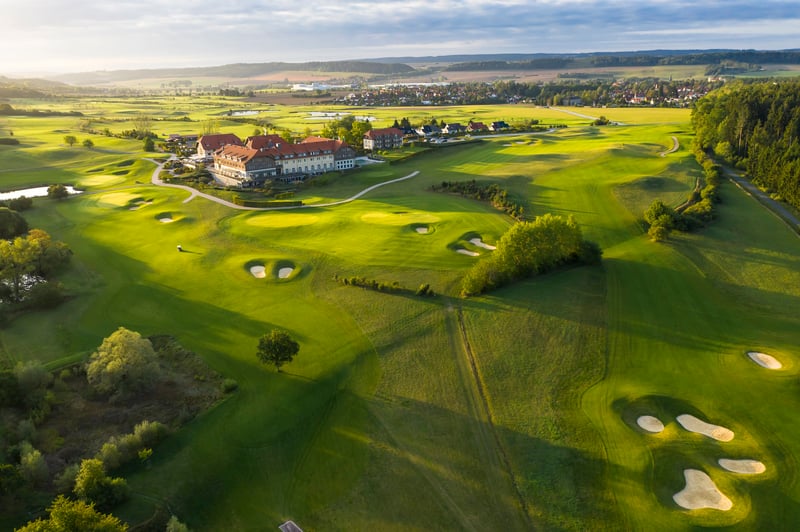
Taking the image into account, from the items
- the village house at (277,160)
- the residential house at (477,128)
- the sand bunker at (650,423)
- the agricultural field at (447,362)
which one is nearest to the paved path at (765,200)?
the agricultural field at (447,362)

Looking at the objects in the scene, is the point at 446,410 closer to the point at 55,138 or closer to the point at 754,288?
the point at 754,288

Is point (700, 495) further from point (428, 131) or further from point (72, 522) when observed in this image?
point (428, 131)

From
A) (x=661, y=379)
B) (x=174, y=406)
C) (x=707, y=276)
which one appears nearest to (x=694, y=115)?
(x=707, y=276)

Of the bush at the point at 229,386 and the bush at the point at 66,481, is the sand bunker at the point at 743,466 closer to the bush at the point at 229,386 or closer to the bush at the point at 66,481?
the bush at the point at 229,386

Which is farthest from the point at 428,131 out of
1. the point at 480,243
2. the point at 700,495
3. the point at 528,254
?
the point at 700,495

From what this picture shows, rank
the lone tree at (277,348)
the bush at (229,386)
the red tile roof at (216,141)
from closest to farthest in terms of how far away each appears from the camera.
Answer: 1. the bush at (229,386)
2. the lone tree at (277,348)
3. the red tile roof at (216,141)

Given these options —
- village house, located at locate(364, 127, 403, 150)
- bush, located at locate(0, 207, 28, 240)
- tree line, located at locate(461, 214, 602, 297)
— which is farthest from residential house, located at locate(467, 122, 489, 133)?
bush, located at locate(0, 207, 28, 240)
